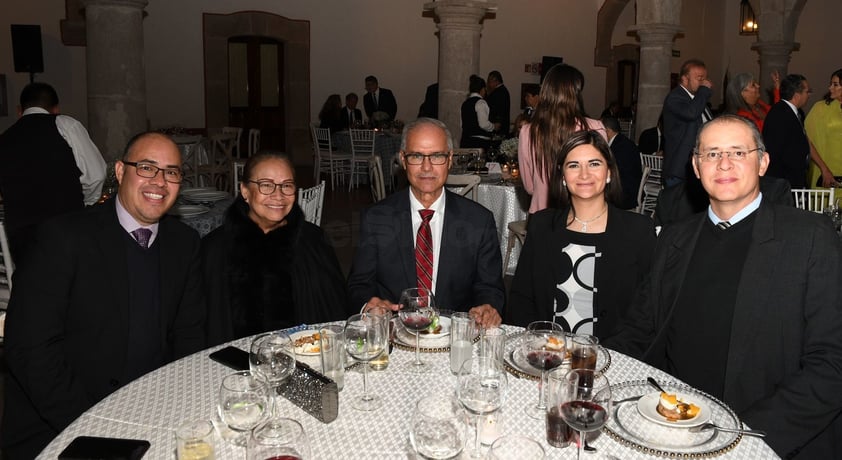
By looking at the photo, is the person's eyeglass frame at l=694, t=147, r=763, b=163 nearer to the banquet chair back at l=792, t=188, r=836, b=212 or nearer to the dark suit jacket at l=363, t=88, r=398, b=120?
the banquet chair back at l=792, t=188, r=836, b=212

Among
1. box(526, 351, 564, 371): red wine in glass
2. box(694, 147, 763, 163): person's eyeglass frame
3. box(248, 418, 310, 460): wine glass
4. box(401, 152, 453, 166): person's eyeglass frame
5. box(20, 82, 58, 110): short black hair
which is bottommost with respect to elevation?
box(526, 351, 564, 371): red wine in glass

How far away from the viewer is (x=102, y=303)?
217 centimetres

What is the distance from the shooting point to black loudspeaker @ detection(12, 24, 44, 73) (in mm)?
9633

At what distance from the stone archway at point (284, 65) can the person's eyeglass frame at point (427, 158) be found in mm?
10092

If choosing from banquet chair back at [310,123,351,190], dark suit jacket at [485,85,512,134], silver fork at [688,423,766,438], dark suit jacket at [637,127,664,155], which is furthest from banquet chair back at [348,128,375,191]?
silver fork at [688,423,766,438]

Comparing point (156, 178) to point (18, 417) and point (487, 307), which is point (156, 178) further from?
point (487, 307)

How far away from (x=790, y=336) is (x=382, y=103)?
11.0 m

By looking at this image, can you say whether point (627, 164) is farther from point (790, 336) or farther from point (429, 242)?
point (790, 336)

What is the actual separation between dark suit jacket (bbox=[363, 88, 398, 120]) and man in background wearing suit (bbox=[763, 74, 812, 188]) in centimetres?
764

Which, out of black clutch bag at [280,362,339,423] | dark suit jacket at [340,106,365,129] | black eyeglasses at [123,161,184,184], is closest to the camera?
black clutch bag at [280,362,339,423]

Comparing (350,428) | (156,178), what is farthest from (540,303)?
(156,178)

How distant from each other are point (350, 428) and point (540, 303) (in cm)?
126

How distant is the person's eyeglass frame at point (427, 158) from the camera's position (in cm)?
275

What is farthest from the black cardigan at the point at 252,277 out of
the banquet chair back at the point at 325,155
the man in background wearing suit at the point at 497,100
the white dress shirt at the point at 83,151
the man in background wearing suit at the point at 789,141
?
the banquet chair back at the point at 325,155
